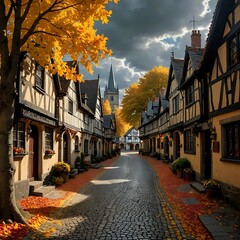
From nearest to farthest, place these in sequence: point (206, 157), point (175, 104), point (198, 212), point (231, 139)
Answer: point (198, 212) → point (231, 139) → point (206, 157) → point (175, 104)

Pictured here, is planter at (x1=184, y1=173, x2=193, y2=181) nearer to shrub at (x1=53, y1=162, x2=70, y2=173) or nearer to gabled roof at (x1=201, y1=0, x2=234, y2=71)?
gabled roof at (x1=201, y1=0, x2=234, y2=71)

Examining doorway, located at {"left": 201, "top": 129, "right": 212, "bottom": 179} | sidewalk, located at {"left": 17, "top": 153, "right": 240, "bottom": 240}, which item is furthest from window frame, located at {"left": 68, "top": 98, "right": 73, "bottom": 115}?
doorway, located at {"left": 201, "top": 129, "right": 212, "bottom": 179}

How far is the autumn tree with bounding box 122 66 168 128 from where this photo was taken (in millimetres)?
48500

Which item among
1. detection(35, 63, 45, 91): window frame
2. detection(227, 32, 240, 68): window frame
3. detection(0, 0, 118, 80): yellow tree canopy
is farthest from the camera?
detection(35, 63, 45, 91): window frame

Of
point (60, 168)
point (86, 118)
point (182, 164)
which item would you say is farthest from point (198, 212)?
point (86, 118)

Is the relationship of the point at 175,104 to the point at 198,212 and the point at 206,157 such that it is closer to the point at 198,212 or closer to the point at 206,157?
the point at 206,157

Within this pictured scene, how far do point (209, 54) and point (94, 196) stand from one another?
301 inches

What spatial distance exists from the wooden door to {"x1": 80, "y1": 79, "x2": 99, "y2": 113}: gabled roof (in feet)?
55.6

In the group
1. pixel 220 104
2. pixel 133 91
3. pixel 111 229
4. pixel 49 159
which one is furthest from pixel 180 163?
pixel 133 91

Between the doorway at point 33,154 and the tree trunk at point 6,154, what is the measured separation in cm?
535

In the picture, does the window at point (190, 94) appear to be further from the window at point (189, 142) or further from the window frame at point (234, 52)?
the window frame at point (234, 52)

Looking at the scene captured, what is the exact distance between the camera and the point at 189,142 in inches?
658

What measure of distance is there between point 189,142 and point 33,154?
9.36 m

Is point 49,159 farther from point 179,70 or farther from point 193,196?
point 179,70
